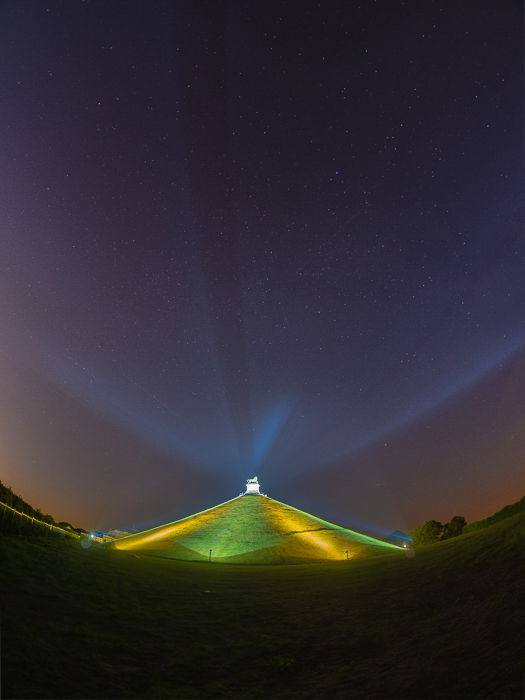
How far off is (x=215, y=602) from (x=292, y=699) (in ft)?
41.8

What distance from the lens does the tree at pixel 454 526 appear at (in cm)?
8412

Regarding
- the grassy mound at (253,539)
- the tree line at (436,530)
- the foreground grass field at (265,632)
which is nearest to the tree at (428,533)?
the tree line at (436,530)

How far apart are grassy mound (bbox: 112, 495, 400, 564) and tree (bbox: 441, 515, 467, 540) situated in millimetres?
14271

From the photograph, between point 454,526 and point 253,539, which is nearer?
point 253,539

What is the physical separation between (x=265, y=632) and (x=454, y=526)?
7769 cm

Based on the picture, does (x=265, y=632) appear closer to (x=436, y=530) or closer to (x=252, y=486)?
(x=436, y=530)

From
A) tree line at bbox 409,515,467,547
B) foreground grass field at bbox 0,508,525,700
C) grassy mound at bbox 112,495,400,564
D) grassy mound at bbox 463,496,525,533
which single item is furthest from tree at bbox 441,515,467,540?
foreground grass field at bbox 0,508,525,700

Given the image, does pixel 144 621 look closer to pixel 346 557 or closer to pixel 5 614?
pixel 5 614

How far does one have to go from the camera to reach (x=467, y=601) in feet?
61.9

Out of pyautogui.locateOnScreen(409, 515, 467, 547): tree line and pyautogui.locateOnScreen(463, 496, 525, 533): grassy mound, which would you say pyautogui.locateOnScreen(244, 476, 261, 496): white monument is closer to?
pyautogui.locateOnScreen(409, 515, 467, 547): tree line

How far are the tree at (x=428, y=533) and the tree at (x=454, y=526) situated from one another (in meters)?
1.16

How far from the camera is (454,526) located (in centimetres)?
Answer: 8494

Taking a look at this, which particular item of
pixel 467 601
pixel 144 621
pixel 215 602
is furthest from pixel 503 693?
pixel 215 602

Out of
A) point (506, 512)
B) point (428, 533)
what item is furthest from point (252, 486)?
point (506, 512)
